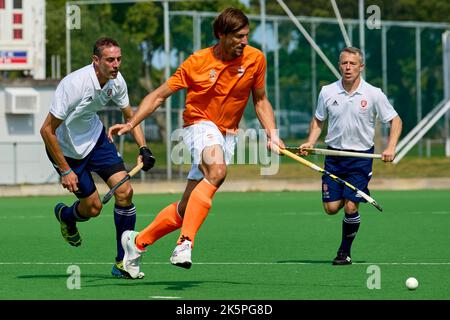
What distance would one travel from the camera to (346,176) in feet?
41.8

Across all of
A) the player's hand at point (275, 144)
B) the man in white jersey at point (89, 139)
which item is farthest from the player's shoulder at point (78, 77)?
the player's hand at point (275, 144)

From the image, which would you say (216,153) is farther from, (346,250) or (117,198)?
(346,250)

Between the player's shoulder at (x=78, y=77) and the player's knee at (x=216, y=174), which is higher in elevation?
the player's shoulder at (x=78, y=77)

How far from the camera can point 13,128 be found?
100 feet

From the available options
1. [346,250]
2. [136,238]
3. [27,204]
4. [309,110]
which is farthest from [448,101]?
[136,238]

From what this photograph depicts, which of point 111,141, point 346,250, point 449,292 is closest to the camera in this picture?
point 449,292

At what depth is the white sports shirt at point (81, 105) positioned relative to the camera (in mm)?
11266

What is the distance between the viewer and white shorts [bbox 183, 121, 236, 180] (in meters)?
10.2

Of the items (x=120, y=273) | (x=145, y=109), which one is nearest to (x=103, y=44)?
(x=145, y=109)

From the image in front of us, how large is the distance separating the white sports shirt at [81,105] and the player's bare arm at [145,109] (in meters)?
0.87

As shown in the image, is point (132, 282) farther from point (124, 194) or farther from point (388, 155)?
point (388, 155)

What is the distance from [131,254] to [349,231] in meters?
2.68

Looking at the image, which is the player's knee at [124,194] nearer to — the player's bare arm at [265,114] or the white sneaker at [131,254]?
the white sneaker at [131,254]

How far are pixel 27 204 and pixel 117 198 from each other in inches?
497
